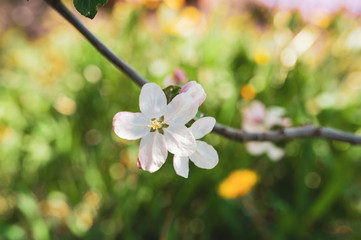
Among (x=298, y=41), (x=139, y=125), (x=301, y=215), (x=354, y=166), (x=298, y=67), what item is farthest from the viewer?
(x=298, y=41)

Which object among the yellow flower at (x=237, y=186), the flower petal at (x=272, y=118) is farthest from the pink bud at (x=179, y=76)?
the yellow flower at (x=237, y=186)

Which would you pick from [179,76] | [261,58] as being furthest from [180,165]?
[261,58]

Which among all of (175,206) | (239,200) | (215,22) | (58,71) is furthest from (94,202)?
(215,22)

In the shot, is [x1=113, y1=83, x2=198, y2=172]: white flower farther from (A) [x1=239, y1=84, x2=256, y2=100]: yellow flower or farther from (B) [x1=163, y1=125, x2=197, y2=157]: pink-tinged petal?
(A) [x1=239, y1=84, x2=256, y2=100]: yellow flower

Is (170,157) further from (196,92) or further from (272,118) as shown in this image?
(196,92)

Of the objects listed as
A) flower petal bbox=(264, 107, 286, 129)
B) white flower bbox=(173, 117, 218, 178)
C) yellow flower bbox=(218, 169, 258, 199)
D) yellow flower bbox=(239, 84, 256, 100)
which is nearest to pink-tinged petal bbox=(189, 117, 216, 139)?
white flower bbox=(173, 117, 218, 178)

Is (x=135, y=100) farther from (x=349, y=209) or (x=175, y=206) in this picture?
(x=349, y=209)
